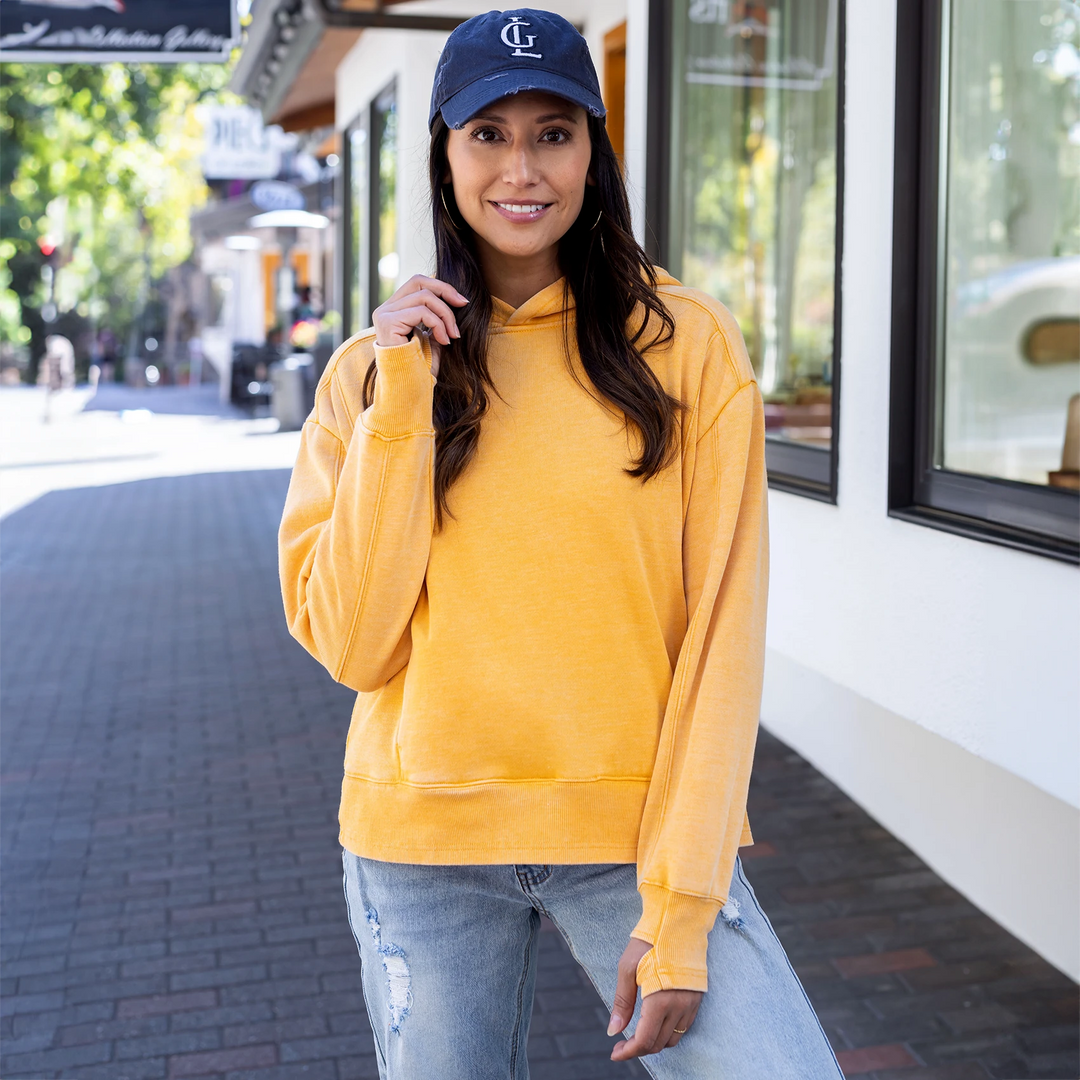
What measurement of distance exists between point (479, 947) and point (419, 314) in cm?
81

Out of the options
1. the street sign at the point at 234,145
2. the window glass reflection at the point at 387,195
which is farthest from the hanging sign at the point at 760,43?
the street sign at the point at 234,145

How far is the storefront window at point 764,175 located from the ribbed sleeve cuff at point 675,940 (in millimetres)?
3813

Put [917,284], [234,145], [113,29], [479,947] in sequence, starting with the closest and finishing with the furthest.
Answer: [479,947], [917,284], [113,29], [234,145]

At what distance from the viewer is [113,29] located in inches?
348

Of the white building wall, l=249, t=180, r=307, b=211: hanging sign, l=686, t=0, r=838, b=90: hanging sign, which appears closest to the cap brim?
the white building wall

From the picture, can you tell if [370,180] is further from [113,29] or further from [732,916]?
[732,916]

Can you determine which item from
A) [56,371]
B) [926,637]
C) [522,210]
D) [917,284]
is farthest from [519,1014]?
[56,371]

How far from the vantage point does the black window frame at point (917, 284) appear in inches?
141

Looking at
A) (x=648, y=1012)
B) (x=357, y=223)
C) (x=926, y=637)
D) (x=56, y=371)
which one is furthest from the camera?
(x=56, y=371)

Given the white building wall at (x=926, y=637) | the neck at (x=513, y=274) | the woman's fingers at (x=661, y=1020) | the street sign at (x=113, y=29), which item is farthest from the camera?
the street sign at (x=113, y=29)

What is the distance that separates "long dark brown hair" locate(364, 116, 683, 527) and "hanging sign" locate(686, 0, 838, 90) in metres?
4.11

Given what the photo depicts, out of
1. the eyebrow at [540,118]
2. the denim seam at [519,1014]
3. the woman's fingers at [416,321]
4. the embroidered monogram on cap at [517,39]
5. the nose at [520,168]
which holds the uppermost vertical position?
the embroidered monogram on cap at [517,39]

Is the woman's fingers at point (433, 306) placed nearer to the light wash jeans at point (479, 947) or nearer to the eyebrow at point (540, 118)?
the eyebrow at point (540, 118)

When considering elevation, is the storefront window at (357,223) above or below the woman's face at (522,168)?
above
